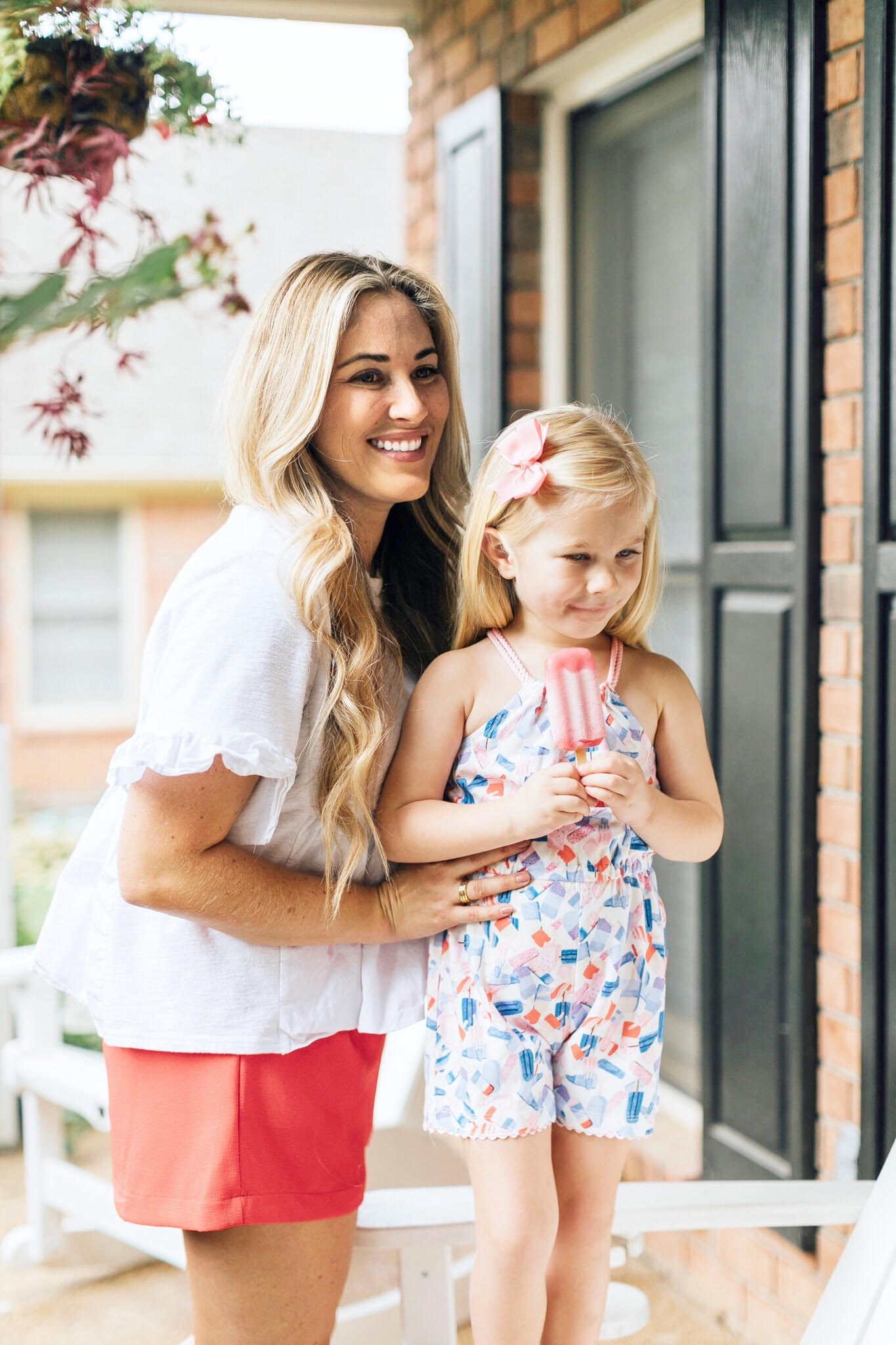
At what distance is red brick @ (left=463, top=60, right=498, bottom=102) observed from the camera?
11.4ft

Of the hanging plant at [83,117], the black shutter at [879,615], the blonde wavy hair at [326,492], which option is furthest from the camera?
the black shutter at [879,615]

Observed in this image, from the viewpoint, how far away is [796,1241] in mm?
2385

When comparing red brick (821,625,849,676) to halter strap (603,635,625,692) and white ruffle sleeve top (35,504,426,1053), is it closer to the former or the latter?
halter strap (603,635,625,692)

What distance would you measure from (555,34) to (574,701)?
2.42 m

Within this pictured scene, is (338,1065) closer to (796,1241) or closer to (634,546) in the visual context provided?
(634,546)

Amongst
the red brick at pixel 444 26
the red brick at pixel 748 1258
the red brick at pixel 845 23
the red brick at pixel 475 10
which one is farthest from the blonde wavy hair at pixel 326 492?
the red brick at pixel 444 26

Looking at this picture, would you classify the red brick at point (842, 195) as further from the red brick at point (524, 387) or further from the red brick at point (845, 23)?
the red brick at point (524, 387)

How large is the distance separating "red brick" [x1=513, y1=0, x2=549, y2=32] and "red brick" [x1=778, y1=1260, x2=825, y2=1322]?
2953mm

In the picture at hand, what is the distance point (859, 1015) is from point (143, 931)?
138cm

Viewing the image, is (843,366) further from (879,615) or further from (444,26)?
(444,26)

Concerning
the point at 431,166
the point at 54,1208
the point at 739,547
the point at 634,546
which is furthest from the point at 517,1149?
the point at 431,166

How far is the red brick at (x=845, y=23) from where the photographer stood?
6.90ft

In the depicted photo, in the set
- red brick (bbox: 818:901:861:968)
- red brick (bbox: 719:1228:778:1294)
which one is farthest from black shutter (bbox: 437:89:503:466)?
red brick (bbox: 719:1228:778:1294)

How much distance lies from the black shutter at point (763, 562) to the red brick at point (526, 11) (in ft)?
2.90
